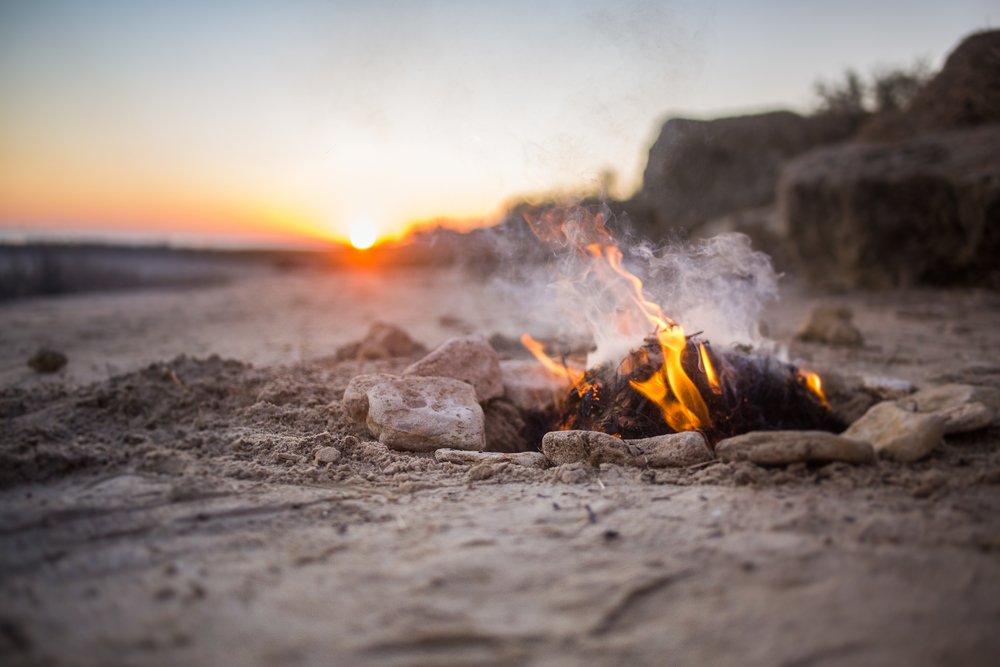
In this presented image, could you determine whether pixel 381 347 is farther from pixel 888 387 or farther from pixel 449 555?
pixel 888 387

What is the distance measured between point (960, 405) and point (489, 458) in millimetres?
2795

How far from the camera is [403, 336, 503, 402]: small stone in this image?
4.17m

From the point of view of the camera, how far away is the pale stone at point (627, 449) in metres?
3.05

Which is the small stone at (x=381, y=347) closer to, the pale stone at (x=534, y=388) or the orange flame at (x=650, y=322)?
the orange flame at (x=650, y=322)

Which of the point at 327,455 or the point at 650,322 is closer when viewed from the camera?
the point at 327,455

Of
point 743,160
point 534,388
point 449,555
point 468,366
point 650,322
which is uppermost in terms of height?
point 743,160

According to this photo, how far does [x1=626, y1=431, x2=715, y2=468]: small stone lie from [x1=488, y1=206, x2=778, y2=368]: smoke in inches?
43.2

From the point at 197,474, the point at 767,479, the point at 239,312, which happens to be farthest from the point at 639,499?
the point at 239,312

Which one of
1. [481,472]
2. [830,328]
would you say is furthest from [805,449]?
[830,328]

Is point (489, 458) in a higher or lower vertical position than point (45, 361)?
lower

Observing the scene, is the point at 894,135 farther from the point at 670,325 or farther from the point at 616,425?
the point at 616,425

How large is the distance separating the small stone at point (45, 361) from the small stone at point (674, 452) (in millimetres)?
5535

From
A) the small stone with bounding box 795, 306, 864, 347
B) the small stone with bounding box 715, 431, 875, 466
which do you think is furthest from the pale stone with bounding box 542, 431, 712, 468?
the small stone with bounding box 795, 306, 864, 347

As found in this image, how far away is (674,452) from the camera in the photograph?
307cm
